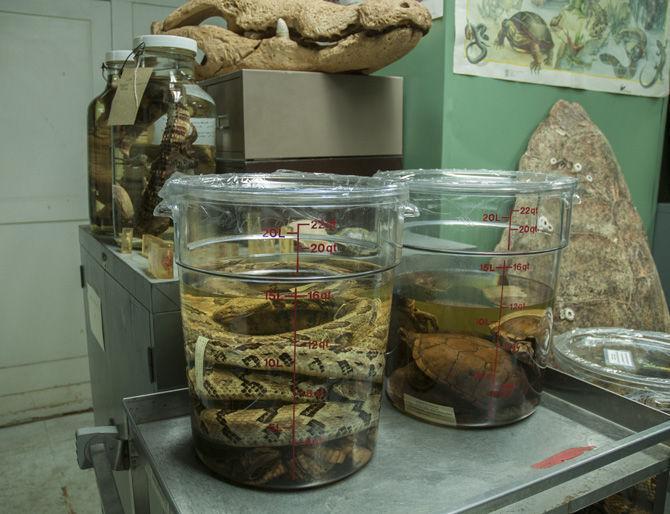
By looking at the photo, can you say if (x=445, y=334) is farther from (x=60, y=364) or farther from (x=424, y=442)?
(x=60, y=364)

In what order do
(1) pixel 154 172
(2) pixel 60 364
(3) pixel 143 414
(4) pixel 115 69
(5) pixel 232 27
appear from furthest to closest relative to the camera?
(2) pixel 60 364 < (5) pixel 232 27 < (4) pixel 115 69 < (1) pixel 154 172 < (3) pixel 143 414

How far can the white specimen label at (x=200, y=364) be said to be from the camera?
1.76ft

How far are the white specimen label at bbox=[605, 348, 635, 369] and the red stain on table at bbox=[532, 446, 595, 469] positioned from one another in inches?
8.5

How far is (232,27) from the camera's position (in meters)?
1.13

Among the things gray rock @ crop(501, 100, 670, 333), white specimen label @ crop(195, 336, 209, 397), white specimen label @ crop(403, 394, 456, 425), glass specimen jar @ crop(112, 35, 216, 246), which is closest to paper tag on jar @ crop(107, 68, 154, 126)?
glass specimen jar @ crop(112, 35, 216, 246)

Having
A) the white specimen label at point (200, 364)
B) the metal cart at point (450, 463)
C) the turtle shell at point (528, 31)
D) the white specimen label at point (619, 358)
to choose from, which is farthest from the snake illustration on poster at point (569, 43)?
the white specimen label at point (200, 364)

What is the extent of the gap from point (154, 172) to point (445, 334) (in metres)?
0.51

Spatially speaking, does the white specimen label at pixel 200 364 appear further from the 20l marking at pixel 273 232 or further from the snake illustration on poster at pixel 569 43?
the snake illustration on poster at pixel 569 43

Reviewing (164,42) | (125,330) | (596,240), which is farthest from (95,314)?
(596,240)

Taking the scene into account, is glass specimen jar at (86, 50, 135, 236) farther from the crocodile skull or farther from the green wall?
the green wall

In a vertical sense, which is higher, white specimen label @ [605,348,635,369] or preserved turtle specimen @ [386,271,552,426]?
preserved turtle specimen @ [386,271,552,426]

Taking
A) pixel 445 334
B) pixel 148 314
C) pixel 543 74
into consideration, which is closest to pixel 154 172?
pixel 148 314

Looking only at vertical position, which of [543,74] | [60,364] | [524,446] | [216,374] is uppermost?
[543,74]

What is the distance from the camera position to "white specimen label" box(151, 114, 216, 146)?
2.94 feet
